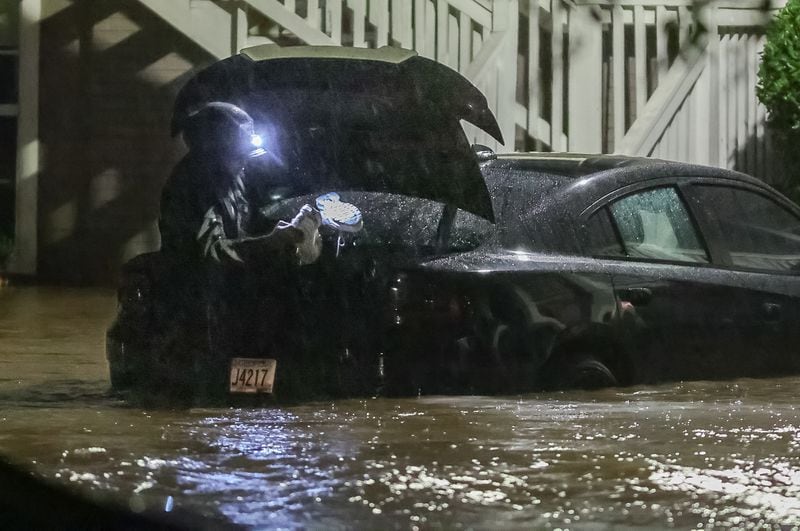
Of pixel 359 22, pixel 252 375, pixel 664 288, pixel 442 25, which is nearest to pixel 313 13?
pixel 359 22

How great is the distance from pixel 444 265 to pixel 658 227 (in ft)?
4.67

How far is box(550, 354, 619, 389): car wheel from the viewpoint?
22.4 ft

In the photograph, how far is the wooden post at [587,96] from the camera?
12000 mm

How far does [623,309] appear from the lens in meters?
6.87

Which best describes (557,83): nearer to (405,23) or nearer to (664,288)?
(405,23)

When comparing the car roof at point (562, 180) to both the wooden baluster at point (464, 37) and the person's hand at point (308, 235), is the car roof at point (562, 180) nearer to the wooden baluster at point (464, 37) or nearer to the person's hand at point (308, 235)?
the person's hand at point (308, 235)

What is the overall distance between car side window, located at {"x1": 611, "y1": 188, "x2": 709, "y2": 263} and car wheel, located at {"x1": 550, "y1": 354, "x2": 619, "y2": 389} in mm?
559

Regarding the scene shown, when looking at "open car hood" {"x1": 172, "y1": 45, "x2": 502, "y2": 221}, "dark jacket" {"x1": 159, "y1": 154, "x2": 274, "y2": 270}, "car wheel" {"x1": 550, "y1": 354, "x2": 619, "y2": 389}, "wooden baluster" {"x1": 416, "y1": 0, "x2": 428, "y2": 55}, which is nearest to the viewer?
"dark jacket" {"x1": 159, "y1": 154, "x2": 274, "y2": 270}

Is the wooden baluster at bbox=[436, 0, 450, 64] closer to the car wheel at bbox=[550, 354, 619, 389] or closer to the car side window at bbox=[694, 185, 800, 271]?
the car side window at bbox=[694, 185, 800, 271]

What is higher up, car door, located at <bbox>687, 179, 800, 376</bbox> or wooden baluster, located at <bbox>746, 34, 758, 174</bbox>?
wooden baluster, located at <bbox>746, 34, 758, 174</bbox>

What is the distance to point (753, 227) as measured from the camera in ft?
25.2

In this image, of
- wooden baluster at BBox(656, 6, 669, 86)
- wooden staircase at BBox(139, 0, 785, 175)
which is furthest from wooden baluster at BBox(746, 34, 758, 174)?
wooden baluster at BBox(656, 6, 669, 86)

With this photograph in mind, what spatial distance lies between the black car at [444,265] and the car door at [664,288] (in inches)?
0.4

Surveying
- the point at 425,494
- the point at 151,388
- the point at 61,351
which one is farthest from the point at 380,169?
the point at 61,351
